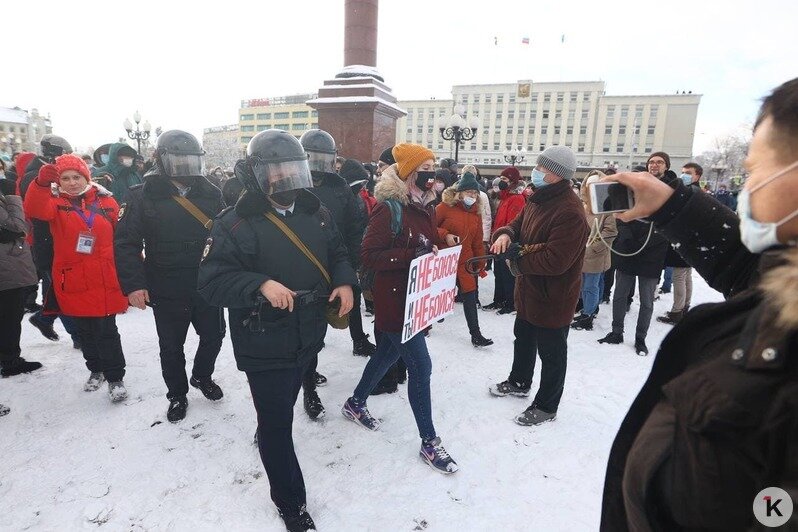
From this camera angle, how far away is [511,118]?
8506 cm

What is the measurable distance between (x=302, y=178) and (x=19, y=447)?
119 inches

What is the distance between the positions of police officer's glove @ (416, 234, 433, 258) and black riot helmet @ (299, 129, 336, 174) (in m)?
1.48

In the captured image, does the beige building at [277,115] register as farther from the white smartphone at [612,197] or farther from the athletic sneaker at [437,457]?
the white smartphone at [612,197]

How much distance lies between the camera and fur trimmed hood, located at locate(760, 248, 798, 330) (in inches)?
29.8

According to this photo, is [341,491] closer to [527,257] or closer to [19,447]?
[527,257]

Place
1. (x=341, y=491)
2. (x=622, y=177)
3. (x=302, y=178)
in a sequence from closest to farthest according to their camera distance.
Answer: (x=622, y=177)
(x=302, y=178)
(x=341, y=491)

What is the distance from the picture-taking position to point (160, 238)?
3395 mm

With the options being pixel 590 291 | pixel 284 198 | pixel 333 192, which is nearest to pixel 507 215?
pixel 590 291

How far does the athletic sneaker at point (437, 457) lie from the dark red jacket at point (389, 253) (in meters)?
0.87

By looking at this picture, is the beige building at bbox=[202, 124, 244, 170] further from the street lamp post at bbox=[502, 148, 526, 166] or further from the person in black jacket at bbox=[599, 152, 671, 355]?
the person in black jacket at bbox=[599, 152, 671, 355]

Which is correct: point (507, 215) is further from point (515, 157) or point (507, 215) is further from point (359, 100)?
point (515, 157)

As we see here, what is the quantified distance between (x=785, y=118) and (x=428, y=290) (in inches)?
97.8

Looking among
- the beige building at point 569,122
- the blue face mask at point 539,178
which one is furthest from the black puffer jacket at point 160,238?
the beige building at point 569,122

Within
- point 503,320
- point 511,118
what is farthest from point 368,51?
point 511,118
